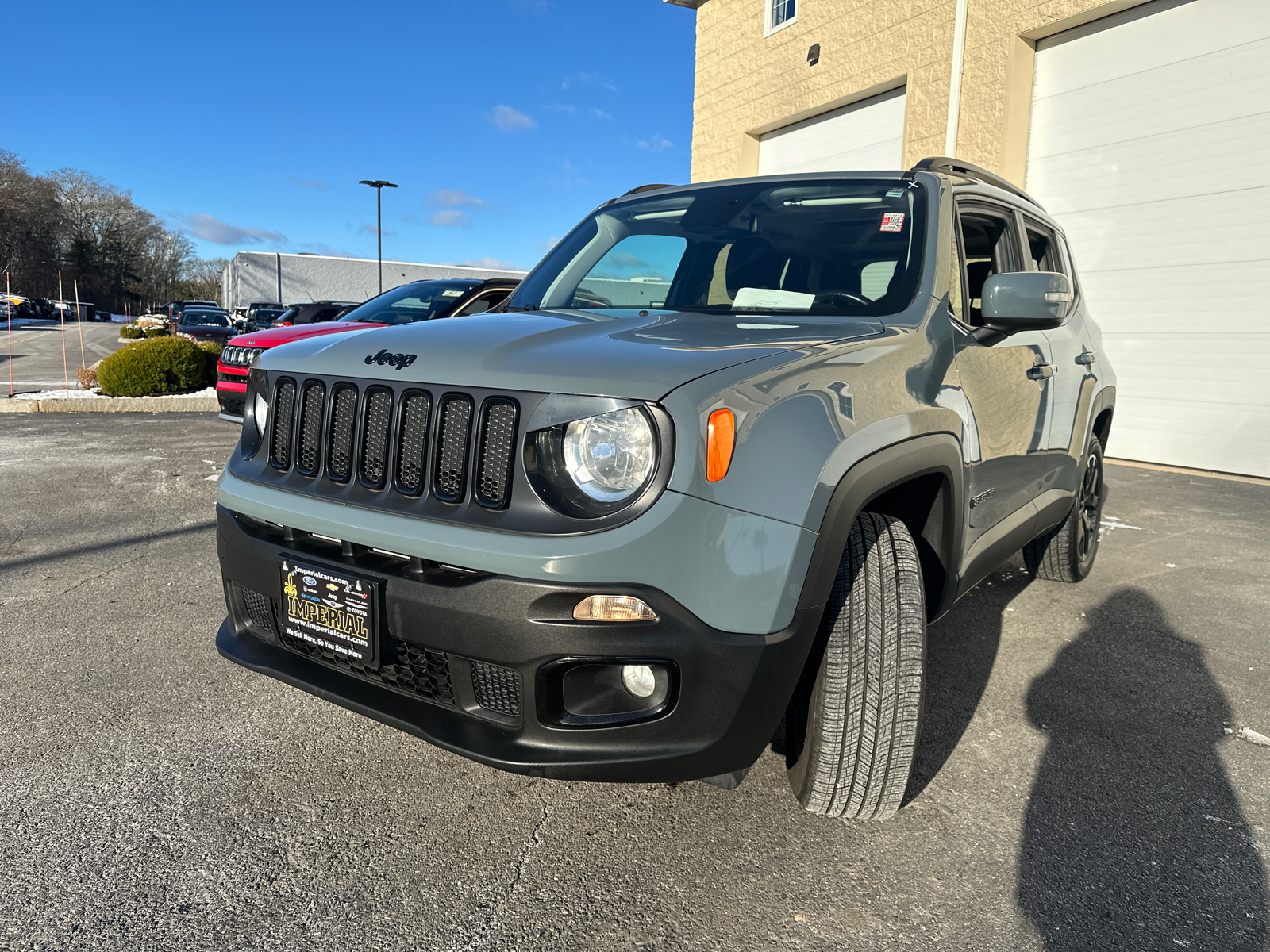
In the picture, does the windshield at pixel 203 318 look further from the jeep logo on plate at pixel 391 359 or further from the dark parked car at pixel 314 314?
the jeep logo on plate at pixel 391 359

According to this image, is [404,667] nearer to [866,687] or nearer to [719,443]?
[719,443]

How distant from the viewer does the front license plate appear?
2.00 metres

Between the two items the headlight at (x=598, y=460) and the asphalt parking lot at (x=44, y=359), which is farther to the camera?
the asphalt parking lot at (x=44, y=359)

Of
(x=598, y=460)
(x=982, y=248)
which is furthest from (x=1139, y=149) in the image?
(x=598, y=460)

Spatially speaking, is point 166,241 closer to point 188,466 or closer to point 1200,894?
point 188,466

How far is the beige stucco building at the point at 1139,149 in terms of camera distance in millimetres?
8344

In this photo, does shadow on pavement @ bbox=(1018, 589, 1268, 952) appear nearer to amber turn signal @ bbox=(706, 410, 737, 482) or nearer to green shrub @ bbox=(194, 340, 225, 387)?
amber turn signal @ bbox=(706, 410, 737, 482)

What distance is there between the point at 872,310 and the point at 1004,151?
891 centimetres

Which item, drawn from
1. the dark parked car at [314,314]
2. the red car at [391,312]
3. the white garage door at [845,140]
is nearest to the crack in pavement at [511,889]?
the red car at [391,312]

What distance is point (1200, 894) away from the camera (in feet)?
6.62

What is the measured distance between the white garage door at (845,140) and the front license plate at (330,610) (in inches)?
397

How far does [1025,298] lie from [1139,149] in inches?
319

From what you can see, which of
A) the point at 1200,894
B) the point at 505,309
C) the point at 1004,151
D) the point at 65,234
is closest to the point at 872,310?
the point at 505,309

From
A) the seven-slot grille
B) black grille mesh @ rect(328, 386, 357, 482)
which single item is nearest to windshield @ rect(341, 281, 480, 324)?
the seven-slot grille
